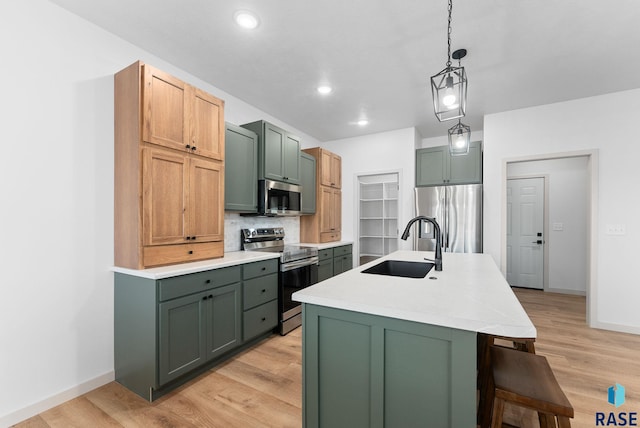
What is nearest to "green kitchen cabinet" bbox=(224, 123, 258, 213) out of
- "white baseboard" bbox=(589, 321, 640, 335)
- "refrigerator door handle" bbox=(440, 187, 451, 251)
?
"refrigerator door handle" bbox=(440, 187, 451, 251)

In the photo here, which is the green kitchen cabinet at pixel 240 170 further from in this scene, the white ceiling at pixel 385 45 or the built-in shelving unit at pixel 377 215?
the built-in shelving unit at pixel 377 215

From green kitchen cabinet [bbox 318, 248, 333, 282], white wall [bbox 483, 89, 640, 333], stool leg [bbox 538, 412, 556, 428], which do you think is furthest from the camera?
green kitchen cabinet [bbox 318, 248, 333, 282]

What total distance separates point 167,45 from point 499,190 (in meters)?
4.35

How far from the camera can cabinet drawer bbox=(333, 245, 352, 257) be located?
4312mm

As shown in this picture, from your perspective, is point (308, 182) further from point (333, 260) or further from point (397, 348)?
point (397, 348)

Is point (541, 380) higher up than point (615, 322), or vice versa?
point (541, 380)

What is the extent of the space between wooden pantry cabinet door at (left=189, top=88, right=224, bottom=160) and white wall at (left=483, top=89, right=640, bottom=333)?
4028 millimetres

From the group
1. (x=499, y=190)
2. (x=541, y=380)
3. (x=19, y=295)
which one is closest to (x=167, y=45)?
(x=19, y=295)

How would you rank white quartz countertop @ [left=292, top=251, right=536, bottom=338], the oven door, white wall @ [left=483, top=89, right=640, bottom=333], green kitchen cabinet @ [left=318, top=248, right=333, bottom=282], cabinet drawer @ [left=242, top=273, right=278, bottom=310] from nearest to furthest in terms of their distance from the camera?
white quartz countertop @ [left=292, top=251, right=536, bottom=338]
cabinet drawer @ [left=242, top=273, right=278, bottom=310]
the oven door
white wall @ [left=483, top=89, right=640, bottom=333]
green kitchen cabinet @ [left=318, top=248, right=333, bottom=282]

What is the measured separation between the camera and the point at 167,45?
2367 millimetres

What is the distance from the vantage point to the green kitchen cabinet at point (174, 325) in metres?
1.92

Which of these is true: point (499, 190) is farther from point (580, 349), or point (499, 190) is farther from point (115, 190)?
point (115, 190)

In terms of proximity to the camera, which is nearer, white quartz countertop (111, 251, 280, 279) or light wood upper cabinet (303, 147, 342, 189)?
white quartz countertop (111, 251, 280, 279)

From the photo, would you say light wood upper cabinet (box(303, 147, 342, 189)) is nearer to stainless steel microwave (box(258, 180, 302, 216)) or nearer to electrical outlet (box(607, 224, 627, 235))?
stainless steel microwave (box(258, 180, 302, 216))
